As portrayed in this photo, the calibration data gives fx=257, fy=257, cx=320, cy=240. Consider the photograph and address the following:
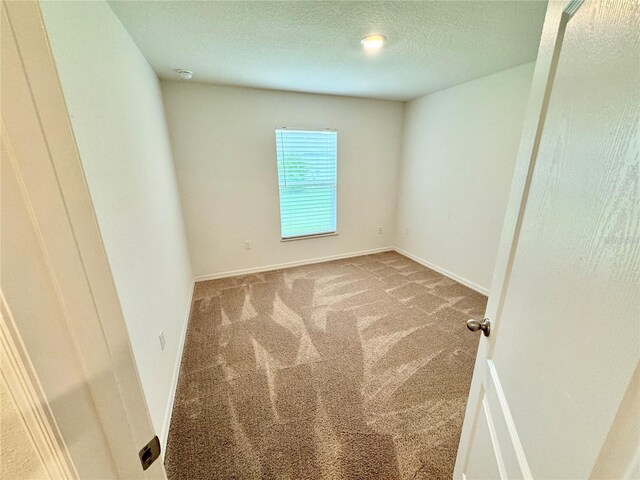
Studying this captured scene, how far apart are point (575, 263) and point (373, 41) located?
6.52ft

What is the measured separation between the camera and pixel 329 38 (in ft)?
5.93

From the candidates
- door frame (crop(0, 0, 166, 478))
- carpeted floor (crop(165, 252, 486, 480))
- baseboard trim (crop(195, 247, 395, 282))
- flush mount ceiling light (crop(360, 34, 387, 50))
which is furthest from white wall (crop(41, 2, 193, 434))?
flush mount ceiling light (crop(360, 34, 387, 50))

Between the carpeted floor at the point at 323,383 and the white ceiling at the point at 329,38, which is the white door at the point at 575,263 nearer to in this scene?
the carpeted floor at the point at 323,383

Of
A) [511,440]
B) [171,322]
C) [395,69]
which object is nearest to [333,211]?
[395,69]

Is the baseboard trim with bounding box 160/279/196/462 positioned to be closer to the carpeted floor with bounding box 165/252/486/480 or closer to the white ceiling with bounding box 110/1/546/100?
the carpeted floor with bounding box 165/252/486/480

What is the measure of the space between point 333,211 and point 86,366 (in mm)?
3565

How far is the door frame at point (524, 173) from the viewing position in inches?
23.4

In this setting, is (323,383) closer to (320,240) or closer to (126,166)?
(126,166)

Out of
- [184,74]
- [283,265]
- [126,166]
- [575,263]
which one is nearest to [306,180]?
[283,265]

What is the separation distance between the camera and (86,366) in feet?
1.40

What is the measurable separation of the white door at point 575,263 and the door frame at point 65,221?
790 mm

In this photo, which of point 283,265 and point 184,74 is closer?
point 184,74

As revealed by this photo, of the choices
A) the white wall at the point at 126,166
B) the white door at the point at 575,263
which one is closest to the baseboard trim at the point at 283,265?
the white wall at the point at 126,166

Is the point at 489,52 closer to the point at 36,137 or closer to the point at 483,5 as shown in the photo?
the point at 483,5
